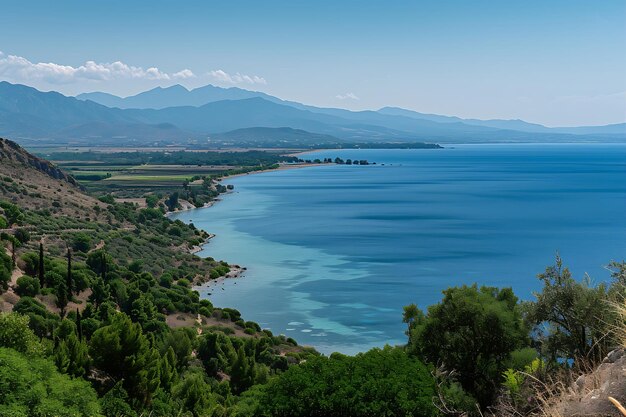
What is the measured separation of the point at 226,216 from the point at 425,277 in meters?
55.4

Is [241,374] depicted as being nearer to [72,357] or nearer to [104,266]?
[72,357]

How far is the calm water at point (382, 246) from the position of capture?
5666 centimetres

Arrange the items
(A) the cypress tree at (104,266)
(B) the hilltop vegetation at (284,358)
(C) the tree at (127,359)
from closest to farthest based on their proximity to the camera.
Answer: (B) the hilltop vegetation at (284,358) → (C) the tree at (127,359) → (A) the cypress tree at (104,266)

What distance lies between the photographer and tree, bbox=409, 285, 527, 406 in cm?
2398

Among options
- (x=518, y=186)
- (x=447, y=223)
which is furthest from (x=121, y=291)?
(x=518, y=186)

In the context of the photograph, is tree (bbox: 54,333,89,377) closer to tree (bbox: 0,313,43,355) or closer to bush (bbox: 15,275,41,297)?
tree (bbox: 0,313,43,355)

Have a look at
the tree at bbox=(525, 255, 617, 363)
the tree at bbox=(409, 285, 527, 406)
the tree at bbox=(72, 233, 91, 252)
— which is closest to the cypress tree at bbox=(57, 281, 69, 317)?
the tree at bbox=(72, 233, 91, 252)

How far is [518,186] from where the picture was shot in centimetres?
16662

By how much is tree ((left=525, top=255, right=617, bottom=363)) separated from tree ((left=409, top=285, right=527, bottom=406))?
6.78ft

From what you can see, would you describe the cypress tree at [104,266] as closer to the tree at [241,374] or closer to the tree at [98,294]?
the tree at [98,294]

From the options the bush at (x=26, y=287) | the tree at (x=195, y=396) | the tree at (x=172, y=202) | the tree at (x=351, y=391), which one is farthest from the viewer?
the tree at (x=172, y=202)

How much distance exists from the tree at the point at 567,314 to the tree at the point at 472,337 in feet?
6.78

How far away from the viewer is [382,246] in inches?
3403

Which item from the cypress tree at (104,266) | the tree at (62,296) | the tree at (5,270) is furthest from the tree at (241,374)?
the cypress tree at (104,266)
